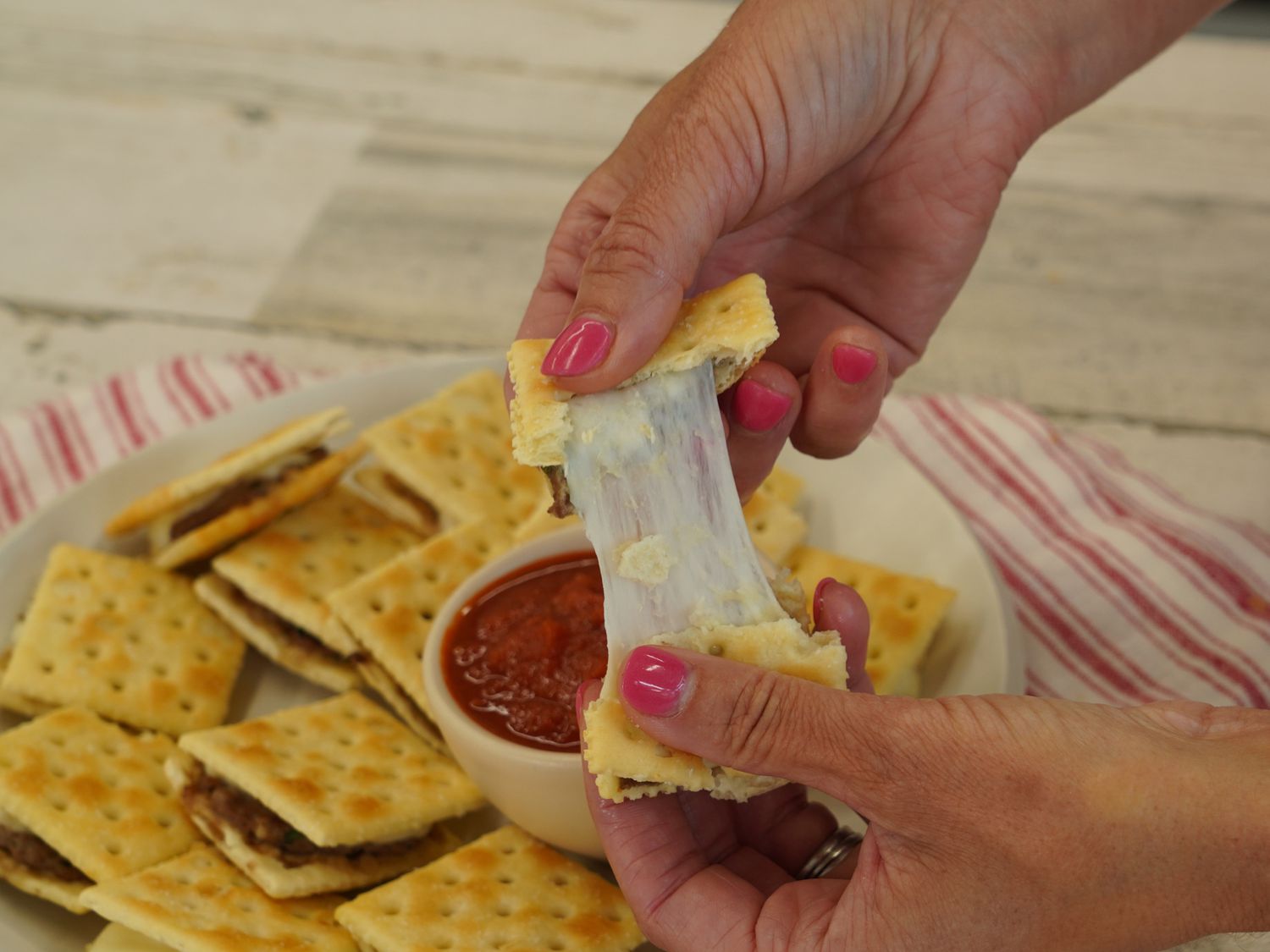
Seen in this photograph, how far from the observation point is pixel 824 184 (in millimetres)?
3178

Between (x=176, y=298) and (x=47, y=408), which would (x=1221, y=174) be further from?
(x=47, y=408)

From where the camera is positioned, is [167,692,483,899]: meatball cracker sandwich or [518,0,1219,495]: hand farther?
[167,692,483,899]: meatball cracker sandwich

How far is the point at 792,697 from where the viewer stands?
1.93m

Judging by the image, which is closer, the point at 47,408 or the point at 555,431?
the point at 555,431

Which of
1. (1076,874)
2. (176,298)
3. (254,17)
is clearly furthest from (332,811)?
(254,17)

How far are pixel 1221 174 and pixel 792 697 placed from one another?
4885 millimetres

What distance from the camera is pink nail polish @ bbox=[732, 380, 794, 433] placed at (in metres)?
2.63

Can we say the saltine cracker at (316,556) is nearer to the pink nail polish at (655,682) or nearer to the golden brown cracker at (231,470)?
the golden brown cracker at (231,470)

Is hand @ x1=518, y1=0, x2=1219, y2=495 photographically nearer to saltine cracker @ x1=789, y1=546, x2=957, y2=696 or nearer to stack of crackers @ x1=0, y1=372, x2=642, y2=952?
saltine cracker @ x1=789, y1=546, x2=957, y2=696

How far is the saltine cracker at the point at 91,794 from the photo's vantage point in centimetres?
270

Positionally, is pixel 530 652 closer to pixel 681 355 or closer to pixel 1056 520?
pixel 681 355

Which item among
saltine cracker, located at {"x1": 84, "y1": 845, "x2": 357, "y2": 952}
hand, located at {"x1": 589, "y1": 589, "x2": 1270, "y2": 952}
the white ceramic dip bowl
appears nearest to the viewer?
hand, located at {"x1": 589, "y1": 589, "x2": 1270, "y2": 952}

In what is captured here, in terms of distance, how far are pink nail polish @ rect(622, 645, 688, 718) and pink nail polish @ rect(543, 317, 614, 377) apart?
49 cm

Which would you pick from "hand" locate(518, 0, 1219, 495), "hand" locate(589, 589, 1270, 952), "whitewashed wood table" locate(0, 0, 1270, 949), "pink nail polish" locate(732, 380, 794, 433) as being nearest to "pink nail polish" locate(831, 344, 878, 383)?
"hand" locate(518, 0, 1219, 495)
